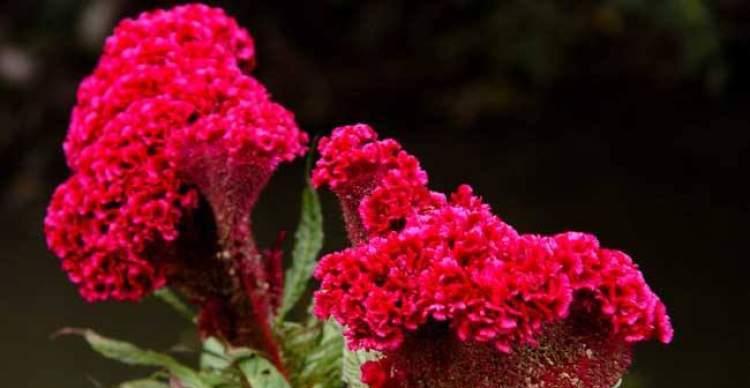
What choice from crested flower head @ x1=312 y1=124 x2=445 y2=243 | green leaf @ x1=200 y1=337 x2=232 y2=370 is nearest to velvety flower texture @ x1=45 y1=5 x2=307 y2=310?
green leaf @ x1=200 y1=337 x2=232 y2=370

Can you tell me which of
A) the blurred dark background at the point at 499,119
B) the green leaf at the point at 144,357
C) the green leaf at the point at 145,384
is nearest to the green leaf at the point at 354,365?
the green leaf at the point at 144,357

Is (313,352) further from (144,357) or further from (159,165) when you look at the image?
(159,165)

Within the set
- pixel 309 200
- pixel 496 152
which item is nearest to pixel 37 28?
pixel 496 152

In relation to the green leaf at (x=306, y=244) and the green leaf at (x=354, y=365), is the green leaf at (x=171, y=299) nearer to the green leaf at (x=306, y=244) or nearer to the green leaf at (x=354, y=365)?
the green leaf at (x=306, y=244)

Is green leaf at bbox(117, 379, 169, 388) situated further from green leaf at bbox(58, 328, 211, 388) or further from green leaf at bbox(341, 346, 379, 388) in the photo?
green leaf at bbox(341, 346, 379, 388)

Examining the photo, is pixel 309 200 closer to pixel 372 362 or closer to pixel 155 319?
pixel 372 362

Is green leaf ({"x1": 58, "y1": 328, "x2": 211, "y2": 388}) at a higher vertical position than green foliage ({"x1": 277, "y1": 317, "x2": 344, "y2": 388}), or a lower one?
lower

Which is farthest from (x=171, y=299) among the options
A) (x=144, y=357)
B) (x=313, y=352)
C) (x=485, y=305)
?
(x=485, y=305)
